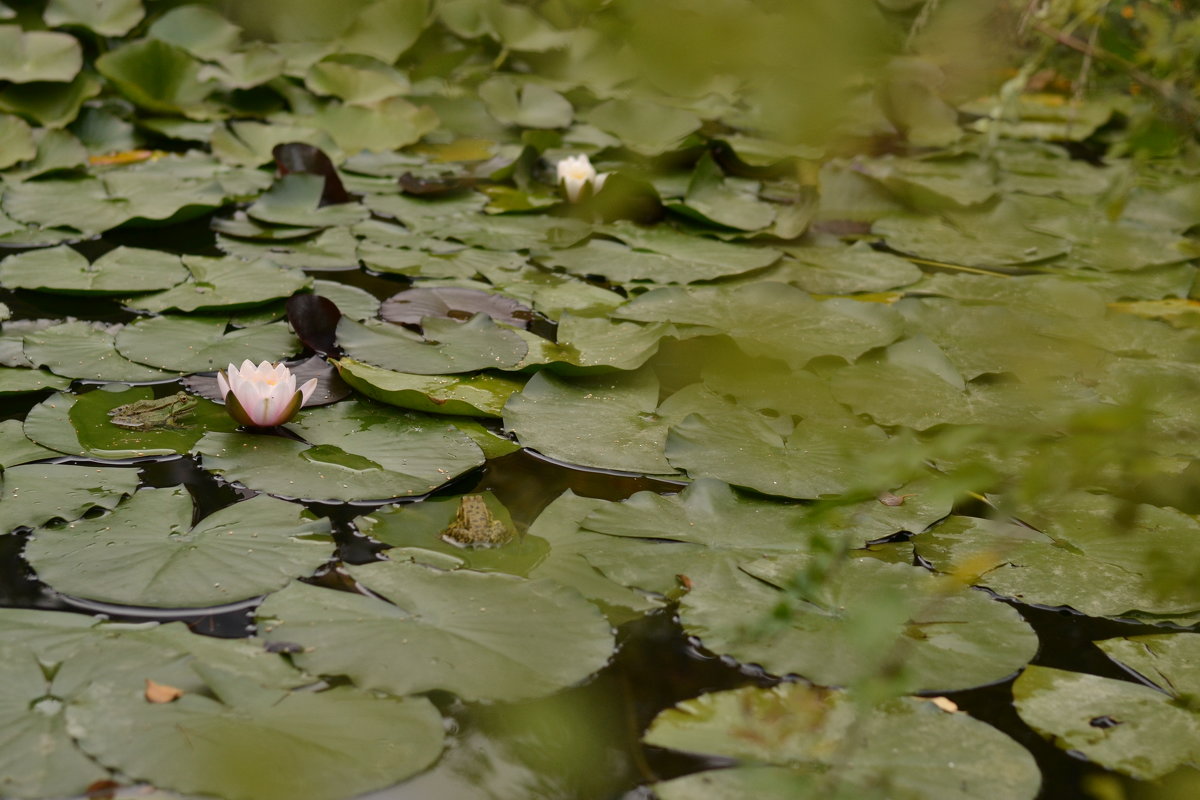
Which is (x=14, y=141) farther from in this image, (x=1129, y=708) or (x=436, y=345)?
(x=1129, y=708)

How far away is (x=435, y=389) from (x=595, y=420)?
277 mm

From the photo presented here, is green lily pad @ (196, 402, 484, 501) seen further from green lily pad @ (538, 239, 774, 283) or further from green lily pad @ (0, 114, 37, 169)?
green lily pad @ (0, 114, 37, 169)

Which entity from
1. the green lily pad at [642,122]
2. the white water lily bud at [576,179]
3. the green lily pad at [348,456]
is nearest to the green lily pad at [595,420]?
the green lily pad at [348,456]

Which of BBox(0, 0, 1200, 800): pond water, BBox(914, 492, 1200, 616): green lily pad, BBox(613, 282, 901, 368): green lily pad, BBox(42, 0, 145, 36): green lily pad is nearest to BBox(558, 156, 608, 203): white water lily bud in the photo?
BBox(0, 0, 1200, 800): pond water

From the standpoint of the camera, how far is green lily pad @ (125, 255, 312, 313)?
200cm

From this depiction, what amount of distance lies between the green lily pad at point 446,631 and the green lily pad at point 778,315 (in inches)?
32.0

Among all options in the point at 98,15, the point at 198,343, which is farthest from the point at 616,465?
the point at 98,15

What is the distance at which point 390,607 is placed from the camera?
120cm

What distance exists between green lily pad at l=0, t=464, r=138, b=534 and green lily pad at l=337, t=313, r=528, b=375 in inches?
19.7

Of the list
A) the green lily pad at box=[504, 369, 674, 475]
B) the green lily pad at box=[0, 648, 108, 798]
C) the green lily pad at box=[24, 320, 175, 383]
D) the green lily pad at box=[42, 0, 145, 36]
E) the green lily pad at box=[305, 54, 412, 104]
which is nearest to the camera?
the green lily pad at box=[0, 648, 108, 798]

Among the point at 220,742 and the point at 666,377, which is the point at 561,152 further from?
the point at 220,742

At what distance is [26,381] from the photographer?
1.69 m

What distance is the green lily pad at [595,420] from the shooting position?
1.58 metres

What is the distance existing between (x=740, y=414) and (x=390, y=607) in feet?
2.38
